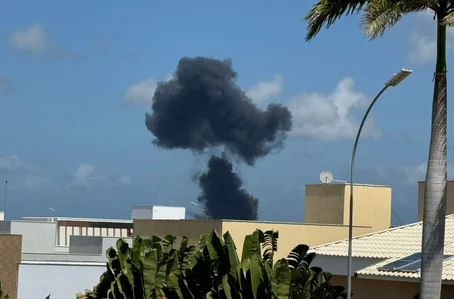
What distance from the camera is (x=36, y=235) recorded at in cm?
6241

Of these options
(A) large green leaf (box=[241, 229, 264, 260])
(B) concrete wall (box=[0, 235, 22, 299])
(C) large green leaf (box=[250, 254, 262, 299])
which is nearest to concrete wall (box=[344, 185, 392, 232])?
(B) concrete wall (box=[0, 235, 22, 299])

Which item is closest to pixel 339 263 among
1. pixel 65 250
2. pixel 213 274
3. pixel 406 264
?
pixel 406 264

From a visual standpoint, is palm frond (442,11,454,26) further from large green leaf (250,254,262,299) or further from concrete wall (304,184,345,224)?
concrete wall (304,184,345,224)

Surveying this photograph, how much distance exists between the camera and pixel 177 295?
30.3 metres

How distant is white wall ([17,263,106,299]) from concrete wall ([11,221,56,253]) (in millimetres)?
11120

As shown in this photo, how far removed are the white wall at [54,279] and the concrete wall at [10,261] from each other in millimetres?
332

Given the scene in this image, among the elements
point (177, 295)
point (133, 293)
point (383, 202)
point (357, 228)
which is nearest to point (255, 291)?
point (177, 295)

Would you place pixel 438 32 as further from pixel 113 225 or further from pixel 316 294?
pixel 113 225

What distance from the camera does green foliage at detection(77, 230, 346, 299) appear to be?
1040 inches

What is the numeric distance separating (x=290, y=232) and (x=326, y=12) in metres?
24.6

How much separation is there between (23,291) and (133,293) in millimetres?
18238

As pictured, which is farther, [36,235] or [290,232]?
[36,235]

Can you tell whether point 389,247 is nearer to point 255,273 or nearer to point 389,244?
point 389,244

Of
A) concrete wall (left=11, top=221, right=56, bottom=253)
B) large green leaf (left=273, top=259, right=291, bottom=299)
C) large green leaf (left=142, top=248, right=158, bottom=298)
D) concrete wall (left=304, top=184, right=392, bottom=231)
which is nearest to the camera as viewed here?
large green leaf (left=273, top=259, right=291, bottom=299)
